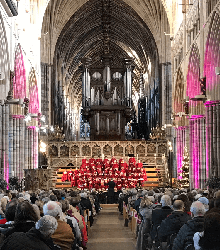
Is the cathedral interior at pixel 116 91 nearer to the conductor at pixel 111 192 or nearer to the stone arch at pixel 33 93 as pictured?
the stone arch at pixel 33 93

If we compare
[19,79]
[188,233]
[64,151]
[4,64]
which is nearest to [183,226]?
[188,233]

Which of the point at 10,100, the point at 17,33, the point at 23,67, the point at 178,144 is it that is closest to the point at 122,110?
the point at 178,144

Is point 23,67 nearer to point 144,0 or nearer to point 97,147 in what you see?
point 97,147

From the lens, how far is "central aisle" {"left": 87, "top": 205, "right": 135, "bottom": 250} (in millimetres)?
12016

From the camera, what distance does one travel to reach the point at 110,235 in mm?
14477

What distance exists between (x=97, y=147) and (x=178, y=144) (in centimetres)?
651

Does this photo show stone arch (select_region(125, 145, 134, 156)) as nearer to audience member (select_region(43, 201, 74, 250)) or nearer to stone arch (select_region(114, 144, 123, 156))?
stone arch (select_region(114, 144, 123, 156))

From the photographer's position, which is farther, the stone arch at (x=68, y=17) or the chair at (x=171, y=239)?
the stone arch at (x=68, y=17)

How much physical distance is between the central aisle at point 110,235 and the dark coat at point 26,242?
7.20m

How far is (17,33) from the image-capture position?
80.5 feet

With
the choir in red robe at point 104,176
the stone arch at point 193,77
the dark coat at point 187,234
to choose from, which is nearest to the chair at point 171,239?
the dark coat at point 187,234

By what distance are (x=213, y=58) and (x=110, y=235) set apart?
1027 centimetres

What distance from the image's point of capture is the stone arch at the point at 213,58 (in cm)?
2043

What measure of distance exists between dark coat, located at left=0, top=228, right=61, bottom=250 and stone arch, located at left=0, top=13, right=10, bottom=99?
1690cm
